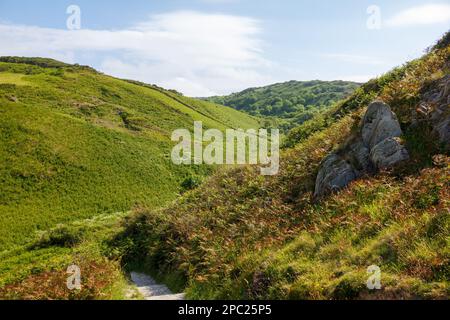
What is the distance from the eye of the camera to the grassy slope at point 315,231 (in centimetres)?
945

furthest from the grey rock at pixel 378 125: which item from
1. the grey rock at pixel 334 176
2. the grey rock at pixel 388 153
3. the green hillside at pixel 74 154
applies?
the green hillside at pixel 74 154

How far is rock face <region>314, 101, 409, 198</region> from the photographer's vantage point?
1566 centimetres

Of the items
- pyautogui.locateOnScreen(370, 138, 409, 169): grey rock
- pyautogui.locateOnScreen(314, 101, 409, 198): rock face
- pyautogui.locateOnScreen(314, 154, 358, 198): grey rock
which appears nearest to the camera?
pyautogui.locateOnScreen(370, 138, 409, 169): grey rock

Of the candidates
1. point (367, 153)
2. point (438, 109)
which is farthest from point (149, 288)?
point (438, 109)

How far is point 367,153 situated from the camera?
55.0 ft

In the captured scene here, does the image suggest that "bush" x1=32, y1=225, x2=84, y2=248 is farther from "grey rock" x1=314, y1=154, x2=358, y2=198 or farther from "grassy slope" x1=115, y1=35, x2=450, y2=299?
"grey rock" x1=314, y1=154, x2=358, y2=198

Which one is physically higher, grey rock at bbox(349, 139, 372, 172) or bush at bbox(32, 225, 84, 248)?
grey rock at bbox(349, 139, 372, 172)

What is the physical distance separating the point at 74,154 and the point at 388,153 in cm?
4844

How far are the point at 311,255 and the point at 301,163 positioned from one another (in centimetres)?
950

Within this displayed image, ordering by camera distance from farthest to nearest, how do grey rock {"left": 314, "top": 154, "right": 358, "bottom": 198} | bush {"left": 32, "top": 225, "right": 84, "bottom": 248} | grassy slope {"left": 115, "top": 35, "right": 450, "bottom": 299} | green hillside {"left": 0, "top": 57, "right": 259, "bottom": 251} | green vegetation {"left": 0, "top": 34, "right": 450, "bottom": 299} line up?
green hillside {"left": 0, "top": 57, "right": 259, "bottom": 251}
bush {"left": 32, "top": 225, "right": 84, "bottom": 248}
grey rock {"left": 314, "top": 154, "right": 358, "bottom": 198}
green vegetation {"left": 0, "top": 34, "right": 450, "bottom": 299}
grassy slope {"left": 115, "top": 35, "right": 450, "bottom": 299}

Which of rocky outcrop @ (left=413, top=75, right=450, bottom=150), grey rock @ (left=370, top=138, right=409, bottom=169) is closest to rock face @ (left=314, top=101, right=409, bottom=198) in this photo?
grey rock @ (left=370, top=138, right=409, bottom=169)

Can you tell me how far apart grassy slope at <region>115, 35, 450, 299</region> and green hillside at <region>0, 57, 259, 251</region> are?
22.3 m

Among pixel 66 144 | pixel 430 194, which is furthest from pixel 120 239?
pixel 66 144
